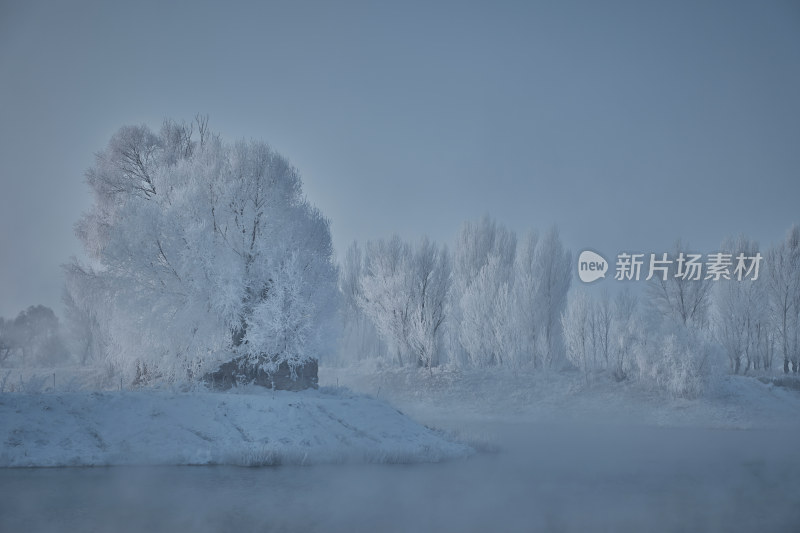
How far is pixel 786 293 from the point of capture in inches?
1853

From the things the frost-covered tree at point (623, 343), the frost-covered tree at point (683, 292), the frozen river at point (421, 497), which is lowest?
the frozen river at point (421, 497)

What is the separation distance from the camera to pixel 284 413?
1889 centimetres

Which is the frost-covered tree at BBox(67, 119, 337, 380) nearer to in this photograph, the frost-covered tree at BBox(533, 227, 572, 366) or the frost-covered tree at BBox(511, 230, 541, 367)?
the frost-covered tree at BBox(511, 230, 541, 367)

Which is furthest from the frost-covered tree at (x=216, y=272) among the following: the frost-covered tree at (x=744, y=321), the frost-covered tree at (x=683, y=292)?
the frost-covered tree at (x=744, y=321)

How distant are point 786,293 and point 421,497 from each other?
4350 centimetres

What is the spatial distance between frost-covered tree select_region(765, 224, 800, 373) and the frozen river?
29681 mm

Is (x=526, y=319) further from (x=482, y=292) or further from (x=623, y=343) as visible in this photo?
(x=623, y=343)

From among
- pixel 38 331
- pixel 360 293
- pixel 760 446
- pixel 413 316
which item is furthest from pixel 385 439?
pixel 38 331

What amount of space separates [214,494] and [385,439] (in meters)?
7.46

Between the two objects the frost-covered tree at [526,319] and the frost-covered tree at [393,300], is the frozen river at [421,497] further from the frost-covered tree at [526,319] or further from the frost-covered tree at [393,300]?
the frost-covered tree at [393,300]

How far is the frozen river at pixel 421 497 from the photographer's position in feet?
36.1

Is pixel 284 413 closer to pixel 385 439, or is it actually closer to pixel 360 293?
pixel 385 439

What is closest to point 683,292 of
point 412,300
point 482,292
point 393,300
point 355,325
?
point 482,292

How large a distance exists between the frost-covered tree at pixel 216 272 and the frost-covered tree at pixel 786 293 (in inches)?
1459
